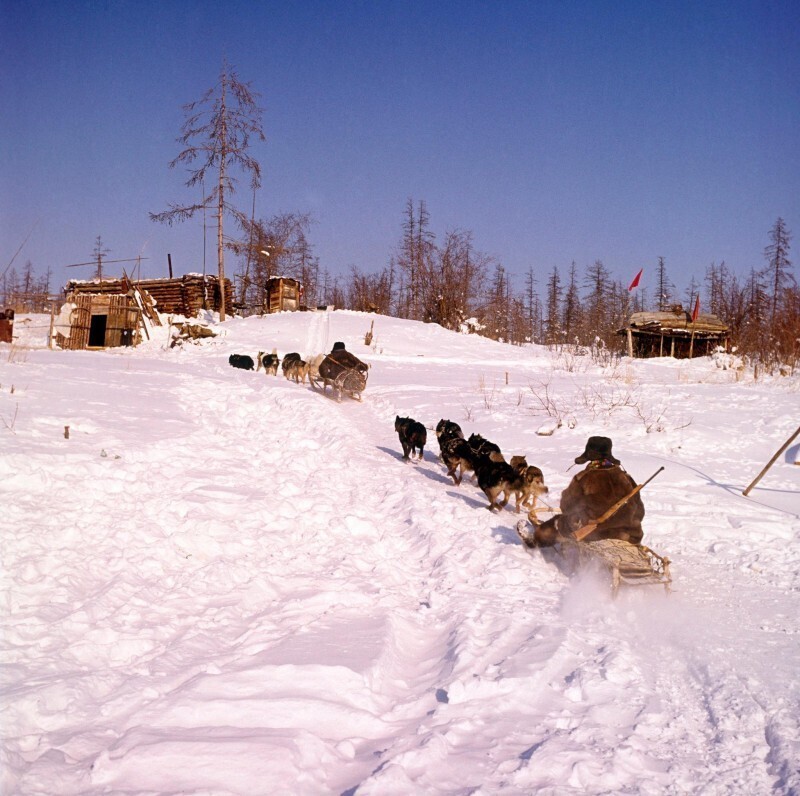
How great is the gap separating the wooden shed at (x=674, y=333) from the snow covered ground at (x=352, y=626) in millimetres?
25835

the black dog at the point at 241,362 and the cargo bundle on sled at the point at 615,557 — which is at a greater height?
the black dog at the point at 241,362

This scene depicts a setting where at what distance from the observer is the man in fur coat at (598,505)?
559 centimetres

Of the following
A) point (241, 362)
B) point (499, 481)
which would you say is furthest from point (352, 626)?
point (241, 362)

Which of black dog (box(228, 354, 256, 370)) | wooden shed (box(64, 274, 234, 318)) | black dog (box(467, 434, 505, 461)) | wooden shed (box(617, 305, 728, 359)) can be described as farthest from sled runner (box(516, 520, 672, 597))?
wooden shed (box(64, 274, 234, 318))

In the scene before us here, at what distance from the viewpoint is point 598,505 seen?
225 inches

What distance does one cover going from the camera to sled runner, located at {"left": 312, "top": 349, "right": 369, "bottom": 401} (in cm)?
1551

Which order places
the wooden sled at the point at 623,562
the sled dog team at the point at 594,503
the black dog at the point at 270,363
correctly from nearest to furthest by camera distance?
the wooden sled at the point at 623,562 → the sled dog team at the point at 594,503 → the black dog at the point at 270,363

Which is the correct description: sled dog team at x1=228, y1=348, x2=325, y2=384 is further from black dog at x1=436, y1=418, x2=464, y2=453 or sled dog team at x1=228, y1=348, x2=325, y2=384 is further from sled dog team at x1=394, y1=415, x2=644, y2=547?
sled dog team at x1=394, y1=415, x2=644, y2=547

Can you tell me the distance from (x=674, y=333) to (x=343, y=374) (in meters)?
25.4

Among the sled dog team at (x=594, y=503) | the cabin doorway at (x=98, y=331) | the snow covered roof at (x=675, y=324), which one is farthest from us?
the snow covered roof at (x=675, y=324)

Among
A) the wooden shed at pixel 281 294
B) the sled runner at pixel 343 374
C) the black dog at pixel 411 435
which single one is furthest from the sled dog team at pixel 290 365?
the wooden shed at pixel 281 294

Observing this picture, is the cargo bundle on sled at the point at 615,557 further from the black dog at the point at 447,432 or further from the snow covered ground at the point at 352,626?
the black dog at the point at 447,432

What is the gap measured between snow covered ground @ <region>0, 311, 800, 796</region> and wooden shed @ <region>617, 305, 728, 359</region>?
25.8m

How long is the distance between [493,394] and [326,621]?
1230 cm
